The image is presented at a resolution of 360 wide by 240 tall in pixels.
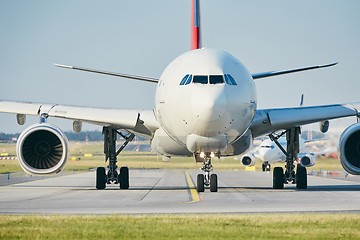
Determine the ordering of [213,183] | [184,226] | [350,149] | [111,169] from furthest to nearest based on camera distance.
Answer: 1. [111,169]
2. [350,149]
3. [213,183]
4. [184,226]

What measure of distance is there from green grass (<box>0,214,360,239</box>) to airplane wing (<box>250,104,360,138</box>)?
34.3ft

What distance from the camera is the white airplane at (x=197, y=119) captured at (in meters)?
23.6

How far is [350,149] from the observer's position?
26922 millimetres

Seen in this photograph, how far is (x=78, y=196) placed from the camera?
2488 cm

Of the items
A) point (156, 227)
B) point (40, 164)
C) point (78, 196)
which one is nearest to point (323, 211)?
point (156, 227)

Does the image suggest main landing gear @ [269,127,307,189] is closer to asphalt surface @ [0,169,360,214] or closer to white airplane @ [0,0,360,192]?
white airplane @ [0,0,360,192]

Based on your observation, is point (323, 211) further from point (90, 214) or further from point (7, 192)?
point (7, 192)

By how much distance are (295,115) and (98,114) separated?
21.3 feet

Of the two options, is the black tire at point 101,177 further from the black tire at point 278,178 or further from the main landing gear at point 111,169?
Result: the black tire at point 278,178

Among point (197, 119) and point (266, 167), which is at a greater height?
point (197, 119)

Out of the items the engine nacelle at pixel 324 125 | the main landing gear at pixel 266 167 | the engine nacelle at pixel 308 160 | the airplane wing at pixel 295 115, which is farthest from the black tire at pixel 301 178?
the main landing gear at pixel 266 167

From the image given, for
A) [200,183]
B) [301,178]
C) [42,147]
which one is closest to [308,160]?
[301,178]

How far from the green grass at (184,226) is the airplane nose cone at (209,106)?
6.21 m

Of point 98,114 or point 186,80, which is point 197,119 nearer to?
point 186,80
